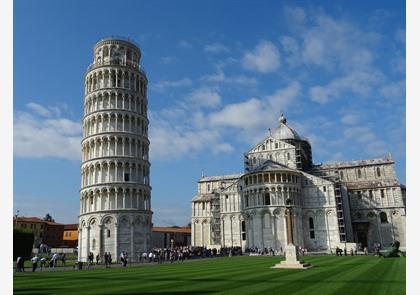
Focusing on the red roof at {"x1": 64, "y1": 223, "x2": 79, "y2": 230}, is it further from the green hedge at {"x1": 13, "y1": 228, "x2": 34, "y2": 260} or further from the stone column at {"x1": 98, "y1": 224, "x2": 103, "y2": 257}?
the stone column at {"x1": 98, "y1": 224, "x2": 103, "y2": 257}

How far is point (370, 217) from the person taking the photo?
72000mm

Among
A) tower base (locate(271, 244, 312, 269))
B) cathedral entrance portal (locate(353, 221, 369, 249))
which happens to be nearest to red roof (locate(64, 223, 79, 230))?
cathedral entrance portal (locate(353, 221, 369, 249))

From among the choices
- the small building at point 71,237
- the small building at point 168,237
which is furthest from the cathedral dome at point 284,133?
the small building at point 71,237

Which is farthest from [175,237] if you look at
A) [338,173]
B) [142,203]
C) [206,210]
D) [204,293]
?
[204,293]

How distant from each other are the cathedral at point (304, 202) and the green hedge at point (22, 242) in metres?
32.4

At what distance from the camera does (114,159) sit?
170 ft

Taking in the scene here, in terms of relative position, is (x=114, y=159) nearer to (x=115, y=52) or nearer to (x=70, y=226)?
(x=115, y=52)

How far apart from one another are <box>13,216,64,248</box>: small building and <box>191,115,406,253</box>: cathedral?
156 ft

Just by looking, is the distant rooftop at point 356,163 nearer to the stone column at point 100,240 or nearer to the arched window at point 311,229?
the arched window at point 311,229

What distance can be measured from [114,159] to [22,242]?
55.2 ft

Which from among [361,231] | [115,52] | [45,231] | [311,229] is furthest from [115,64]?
[45,231]

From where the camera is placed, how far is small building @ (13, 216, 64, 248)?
10156 centimetres
